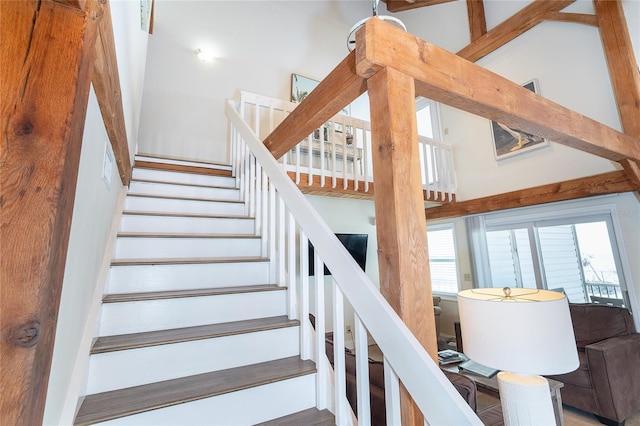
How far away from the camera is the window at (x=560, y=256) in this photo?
3.29 m

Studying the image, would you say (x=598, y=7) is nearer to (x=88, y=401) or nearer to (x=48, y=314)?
(x=48, y=314)

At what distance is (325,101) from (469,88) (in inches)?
26.1

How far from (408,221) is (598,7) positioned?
4267 mm

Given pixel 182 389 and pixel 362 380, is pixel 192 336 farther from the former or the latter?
pixel 362 380

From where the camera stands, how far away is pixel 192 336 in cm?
148

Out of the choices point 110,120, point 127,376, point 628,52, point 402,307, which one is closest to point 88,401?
point 127,376

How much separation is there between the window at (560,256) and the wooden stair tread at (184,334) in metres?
3.62

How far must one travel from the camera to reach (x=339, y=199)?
186 inches

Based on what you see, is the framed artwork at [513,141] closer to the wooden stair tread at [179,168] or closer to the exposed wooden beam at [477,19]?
the exposed wooden beam at [477,19]

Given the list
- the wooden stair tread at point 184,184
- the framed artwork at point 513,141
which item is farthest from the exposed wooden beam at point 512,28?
the wooden stair tread at point 184,184

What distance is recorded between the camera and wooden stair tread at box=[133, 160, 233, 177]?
2.82 metres

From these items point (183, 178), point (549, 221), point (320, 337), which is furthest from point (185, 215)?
point (549, 221)

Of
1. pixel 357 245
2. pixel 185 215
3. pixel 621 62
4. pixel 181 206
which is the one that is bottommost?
pixel 357 245

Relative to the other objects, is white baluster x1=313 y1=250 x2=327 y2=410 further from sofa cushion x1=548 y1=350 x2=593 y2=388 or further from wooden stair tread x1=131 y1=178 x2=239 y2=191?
sofa cushion x1=548 y1=350 x2=593 y2=388
